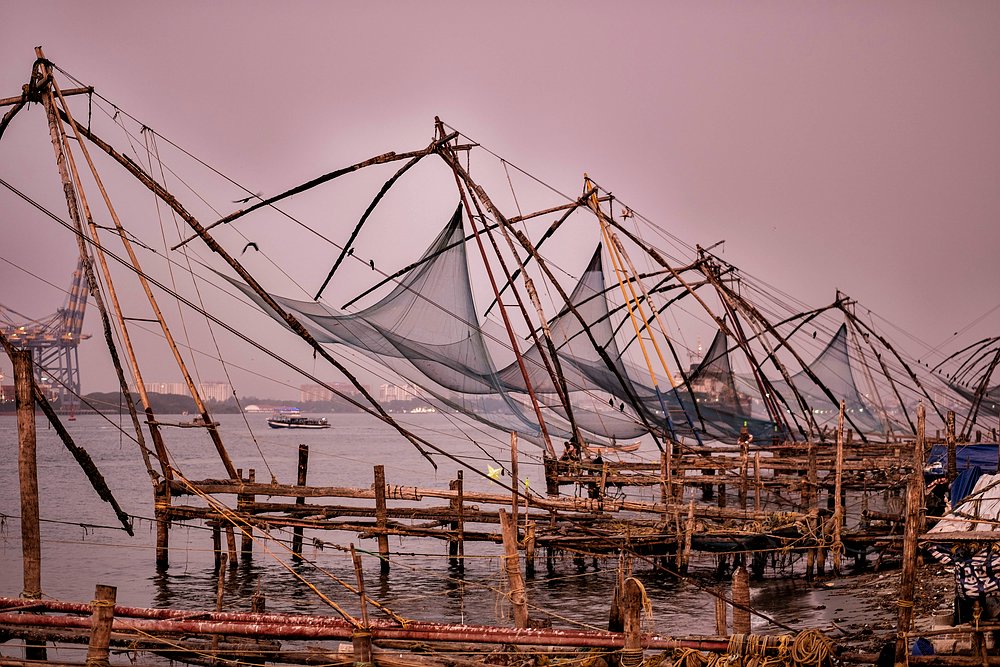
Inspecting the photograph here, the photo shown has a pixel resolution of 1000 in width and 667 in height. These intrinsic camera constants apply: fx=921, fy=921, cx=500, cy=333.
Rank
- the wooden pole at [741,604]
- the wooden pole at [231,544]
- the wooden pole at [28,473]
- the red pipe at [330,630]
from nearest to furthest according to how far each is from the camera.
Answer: the red pipe at [330,630] < the wooden pole at [741,604] < the wooden pole at [28,473] < the wooden pole at [231,544]

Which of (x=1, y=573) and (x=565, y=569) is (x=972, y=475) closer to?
(x=565, y=569)

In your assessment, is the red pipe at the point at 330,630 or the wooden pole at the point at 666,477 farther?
the wooden pole at the point at 666,477

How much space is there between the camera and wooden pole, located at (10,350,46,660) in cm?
854

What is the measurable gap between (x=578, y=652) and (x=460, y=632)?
914mm

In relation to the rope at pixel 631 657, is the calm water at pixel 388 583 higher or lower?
lower

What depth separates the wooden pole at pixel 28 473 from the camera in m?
8.54

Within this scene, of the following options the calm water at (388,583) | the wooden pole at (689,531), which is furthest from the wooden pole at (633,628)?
the wooden pole at (689,531)

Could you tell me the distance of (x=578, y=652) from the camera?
676 cm

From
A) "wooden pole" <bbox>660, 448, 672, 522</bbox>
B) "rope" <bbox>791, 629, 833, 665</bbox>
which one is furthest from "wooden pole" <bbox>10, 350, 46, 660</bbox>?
"wooden pole" <bbox>660, 448, 672, 522</bbox>

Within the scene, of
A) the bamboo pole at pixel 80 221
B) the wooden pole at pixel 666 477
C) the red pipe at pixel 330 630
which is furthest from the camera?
the wooden pole at pixel 666 477

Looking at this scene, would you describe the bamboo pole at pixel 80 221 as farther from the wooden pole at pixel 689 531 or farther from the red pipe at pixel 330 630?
the wooden pole at pixel 689 531

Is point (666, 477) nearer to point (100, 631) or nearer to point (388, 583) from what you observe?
point (388, 583)

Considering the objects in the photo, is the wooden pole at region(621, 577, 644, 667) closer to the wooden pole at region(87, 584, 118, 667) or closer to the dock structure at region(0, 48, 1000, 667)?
the dock structure at region(0, 48, 1000, 667)

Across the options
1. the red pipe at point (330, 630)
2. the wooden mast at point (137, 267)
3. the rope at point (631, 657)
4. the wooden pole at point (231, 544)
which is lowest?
the wooden pole at point (231, 544)
